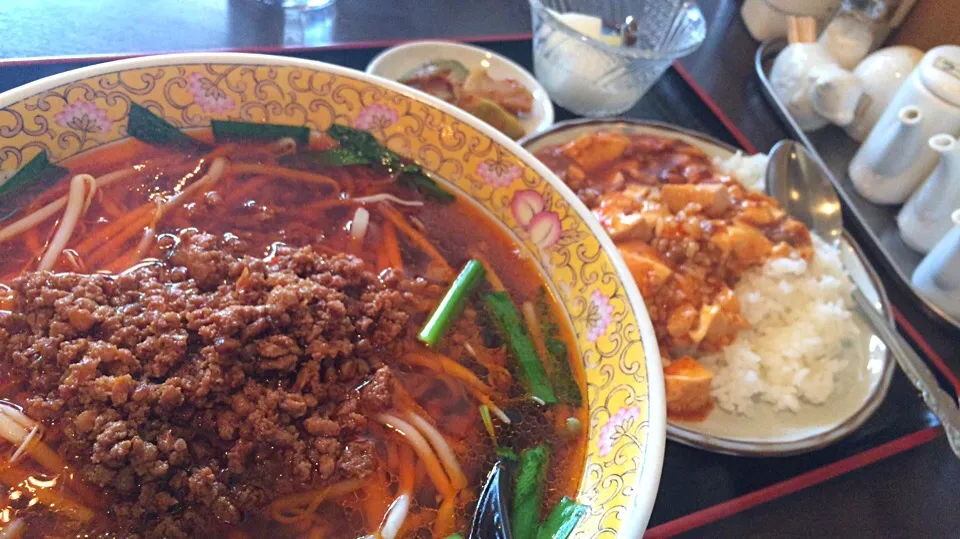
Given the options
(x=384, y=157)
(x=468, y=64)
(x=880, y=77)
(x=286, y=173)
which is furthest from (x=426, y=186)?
(x=880, y=77)

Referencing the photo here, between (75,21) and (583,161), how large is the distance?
1.76 metres

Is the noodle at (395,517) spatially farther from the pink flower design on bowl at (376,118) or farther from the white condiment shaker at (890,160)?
the white condiment shaker at (890,160)

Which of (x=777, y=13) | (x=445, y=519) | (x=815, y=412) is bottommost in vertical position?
(x=815, y=412)

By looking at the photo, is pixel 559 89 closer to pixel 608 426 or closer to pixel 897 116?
pixel 897 116

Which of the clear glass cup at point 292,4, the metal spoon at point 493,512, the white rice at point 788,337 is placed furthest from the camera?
the clear glass cup at point 292,4

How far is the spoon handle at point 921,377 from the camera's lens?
1.52 metres

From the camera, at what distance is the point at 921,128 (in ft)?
7.28

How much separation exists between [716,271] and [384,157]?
3.65ft

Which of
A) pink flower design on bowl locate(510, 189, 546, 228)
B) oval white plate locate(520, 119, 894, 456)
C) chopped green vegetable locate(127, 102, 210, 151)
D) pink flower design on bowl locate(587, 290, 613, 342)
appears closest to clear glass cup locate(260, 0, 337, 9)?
oval white plate locate(520, 119, 894, 456)

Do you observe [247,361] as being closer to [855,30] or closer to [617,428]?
[617,428]

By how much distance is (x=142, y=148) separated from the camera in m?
1.40

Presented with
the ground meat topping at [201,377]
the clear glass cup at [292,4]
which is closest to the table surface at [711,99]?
the clear glass cup at [292,4]

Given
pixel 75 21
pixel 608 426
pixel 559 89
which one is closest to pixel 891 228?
pixel 559 89

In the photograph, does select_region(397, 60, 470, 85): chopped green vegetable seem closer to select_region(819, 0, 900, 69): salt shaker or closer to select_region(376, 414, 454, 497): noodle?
select_region(376, 414, 454, 497): noodle
